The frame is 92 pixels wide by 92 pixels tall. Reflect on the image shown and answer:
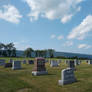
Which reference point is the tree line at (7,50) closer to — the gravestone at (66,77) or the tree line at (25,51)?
the tree line at (25,51)

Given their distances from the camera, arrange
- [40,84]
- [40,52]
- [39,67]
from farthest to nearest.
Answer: [40,52], [39,67], [40,84]

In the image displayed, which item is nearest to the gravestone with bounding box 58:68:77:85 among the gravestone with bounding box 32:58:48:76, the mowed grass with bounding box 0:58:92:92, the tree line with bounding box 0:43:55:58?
the mowed grass with bounding box 0:58:92:92

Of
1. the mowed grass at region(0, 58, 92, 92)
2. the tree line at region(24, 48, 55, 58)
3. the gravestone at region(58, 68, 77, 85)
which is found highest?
the tree line at region(24, 48, 55, 58)

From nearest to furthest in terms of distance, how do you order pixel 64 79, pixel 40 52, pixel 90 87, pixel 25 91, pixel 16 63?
pixel 25 91 → pixel 90 87 → pixel 64 79 → pixel 16 63 → pixel 40 52

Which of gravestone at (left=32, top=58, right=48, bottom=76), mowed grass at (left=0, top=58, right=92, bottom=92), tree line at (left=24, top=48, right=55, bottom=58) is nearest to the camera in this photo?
mowed grass at (left=0, top=58, right=92, bottom=92)

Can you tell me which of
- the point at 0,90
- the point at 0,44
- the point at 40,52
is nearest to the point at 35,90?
the point at 0,90

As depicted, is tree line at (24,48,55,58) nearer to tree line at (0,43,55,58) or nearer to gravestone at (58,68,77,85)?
tree line at (0,43,55,58)

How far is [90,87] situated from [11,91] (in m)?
5.13

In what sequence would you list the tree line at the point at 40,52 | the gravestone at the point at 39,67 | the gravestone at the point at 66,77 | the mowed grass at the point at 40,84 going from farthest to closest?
the tree line at the point at 40,52 → the gravestone at the point at 39,67 → the gravestone at the point at 66,77 → the mowed grass at the point at 40,84

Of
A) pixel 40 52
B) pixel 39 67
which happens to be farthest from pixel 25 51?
pixel 39 67

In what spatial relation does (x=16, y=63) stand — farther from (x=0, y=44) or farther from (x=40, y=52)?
(x=0, y=44)

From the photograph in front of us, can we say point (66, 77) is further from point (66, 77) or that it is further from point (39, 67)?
point (39, 67)

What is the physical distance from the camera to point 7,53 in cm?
8881

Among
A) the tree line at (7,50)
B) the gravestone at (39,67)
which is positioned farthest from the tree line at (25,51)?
the gravestone at (39,67)
